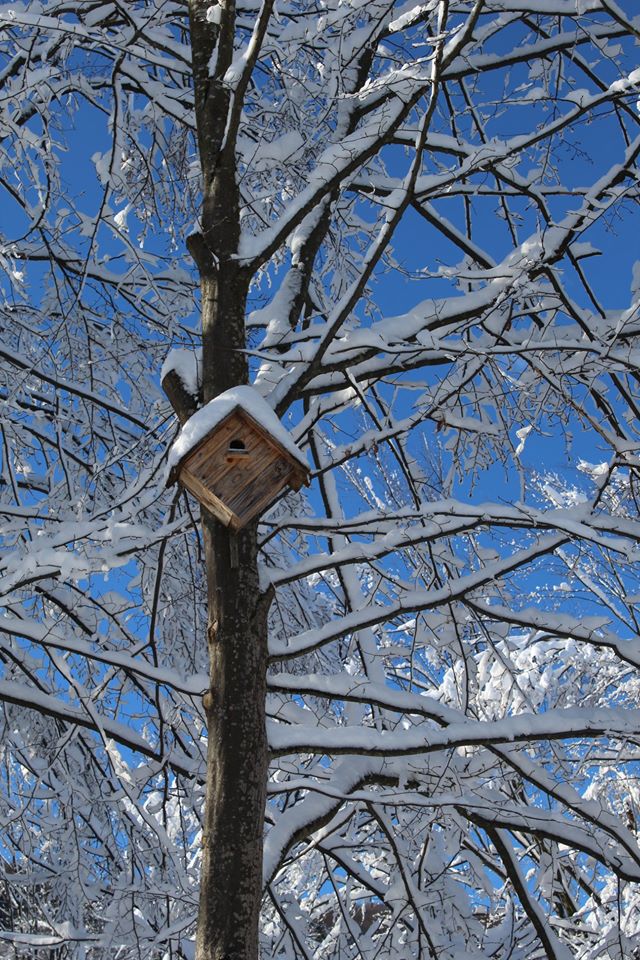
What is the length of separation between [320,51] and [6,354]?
1.95m

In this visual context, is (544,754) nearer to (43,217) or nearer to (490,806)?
(490,806)

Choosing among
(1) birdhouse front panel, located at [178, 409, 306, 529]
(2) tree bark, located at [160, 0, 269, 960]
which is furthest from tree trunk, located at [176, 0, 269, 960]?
(1) birdhouse front panel, located at [178, 409, 306, 529]

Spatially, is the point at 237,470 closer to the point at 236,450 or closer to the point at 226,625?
the point at 236,450

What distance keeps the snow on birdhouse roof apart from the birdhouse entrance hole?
10 centimetres

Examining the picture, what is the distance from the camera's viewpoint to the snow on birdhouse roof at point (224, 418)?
2.70m

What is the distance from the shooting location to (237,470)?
2.79 meters

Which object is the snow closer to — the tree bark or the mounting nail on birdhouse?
the tree bark

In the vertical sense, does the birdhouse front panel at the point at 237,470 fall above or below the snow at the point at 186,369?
below

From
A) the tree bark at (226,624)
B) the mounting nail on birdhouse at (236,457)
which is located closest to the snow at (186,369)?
the tree bark at (226,624)

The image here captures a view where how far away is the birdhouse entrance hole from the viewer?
279 centimetres

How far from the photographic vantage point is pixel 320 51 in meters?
4.48

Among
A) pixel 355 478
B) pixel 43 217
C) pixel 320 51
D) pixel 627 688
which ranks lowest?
pixel 627 688

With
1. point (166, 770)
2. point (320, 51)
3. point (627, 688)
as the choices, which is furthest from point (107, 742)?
point (627, 688)

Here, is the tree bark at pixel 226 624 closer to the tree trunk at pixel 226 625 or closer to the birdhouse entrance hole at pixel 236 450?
the tree trunk at pixel 226 625
